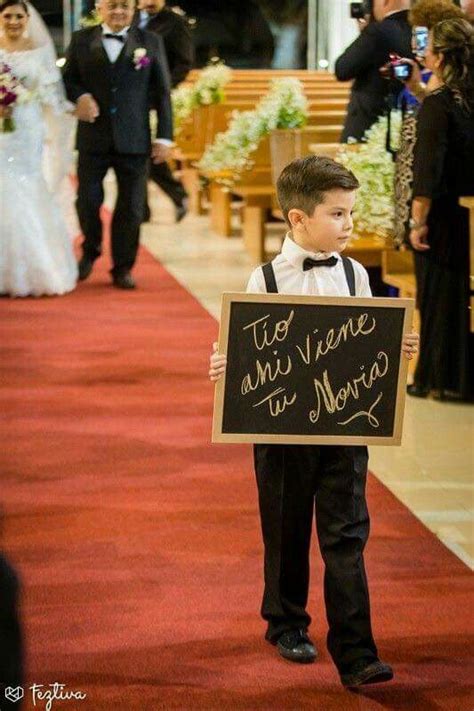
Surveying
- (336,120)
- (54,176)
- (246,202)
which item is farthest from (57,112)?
(336,120)

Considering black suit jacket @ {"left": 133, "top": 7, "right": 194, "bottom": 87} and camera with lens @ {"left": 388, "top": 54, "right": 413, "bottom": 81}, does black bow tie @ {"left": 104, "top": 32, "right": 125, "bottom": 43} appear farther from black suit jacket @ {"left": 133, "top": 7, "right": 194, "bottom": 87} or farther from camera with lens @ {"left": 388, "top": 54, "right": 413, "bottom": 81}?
camera with lens @ {"left": 388, "top": 54, "right": 413, "bottom": 81}

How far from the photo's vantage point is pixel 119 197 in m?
10.5

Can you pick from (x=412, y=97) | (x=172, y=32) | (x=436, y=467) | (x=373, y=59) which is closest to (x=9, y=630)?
(x=436, y=467)

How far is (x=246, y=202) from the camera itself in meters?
11.9

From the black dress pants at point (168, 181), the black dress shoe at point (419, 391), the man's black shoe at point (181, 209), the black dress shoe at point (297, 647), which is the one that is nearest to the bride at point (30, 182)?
the black dress pants at point (168, 181)

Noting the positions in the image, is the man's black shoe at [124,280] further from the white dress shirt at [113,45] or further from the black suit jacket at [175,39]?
the black suit jacket at [175,39]

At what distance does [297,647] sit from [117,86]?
21.9ft

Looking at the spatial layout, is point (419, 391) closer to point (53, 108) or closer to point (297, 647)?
point (297, 647)

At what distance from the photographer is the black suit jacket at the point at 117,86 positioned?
33.4ft

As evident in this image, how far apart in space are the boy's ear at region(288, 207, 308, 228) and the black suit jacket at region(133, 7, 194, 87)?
851 cm

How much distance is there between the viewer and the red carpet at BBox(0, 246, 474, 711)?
4.00 meters

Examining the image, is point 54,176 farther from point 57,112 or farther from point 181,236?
point 181,236

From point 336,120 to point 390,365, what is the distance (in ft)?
29.8

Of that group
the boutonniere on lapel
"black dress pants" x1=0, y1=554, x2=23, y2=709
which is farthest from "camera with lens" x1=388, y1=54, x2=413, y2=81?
"black dress pants" x1=0, y1=554, x2=23, y2=709
